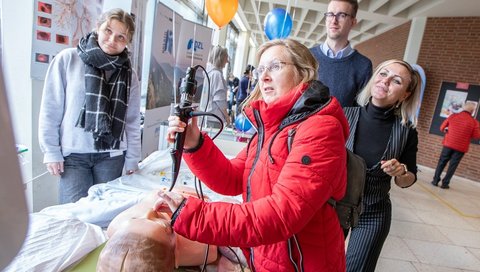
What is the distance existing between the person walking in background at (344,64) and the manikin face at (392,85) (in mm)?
351

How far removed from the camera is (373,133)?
1572 millimetres

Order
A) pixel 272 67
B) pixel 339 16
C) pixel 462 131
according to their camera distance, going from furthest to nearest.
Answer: pixel 462 131 < pixel 339 16 < pixel 272 67

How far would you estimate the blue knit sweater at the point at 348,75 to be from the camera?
6.20 feet

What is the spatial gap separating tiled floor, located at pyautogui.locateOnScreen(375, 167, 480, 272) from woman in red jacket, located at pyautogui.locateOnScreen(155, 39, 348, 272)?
7.21 ft

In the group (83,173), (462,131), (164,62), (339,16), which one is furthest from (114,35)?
(462,131)

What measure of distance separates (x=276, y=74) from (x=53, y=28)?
5.78 feet

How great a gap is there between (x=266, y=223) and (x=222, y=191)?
1.42 ft

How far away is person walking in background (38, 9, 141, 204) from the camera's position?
1584 mm

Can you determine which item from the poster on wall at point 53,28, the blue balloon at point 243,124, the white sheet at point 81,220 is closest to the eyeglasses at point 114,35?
the poster on wall at point 53,28

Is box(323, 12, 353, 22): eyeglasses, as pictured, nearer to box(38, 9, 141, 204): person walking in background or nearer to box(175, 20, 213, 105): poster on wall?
box(38, 9, 141, 204): person walking in background

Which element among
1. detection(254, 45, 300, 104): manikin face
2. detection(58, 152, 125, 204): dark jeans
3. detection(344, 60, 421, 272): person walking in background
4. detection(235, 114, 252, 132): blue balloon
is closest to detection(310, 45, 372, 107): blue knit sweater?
detection(344, 60, 421, 272): person walking in background

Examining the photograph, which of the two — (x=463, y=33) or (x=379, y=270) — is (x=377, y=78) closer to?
(x=379, y=270)

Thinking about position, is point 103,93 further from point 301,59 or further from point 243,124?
point 243,124

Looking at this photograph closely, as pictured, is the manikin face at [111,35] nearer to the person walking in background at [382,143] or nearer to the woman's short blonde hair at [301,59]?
the woman's short blonde hair at [301,59]
